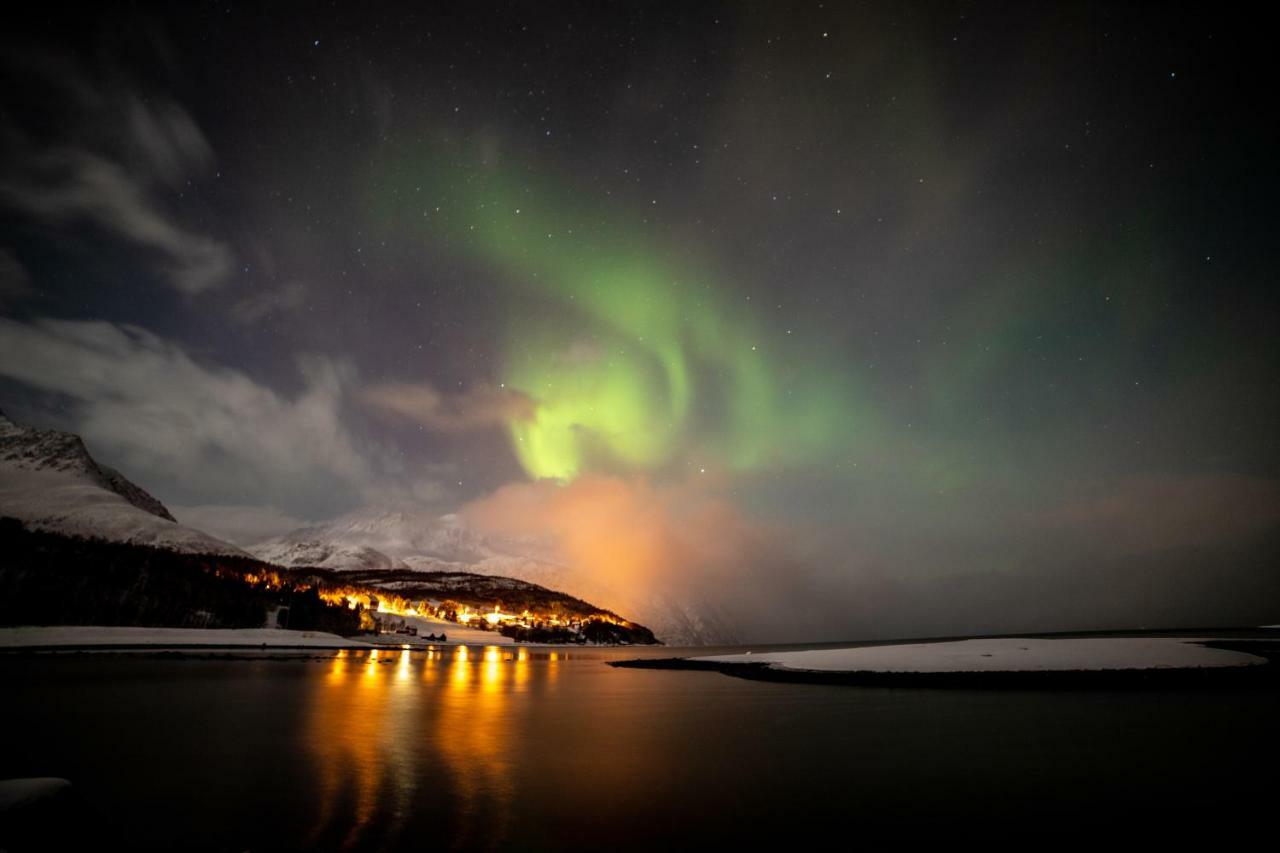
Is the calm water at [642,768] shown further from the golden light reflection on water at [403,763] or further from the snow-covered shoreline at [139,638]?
the snow-covered shoreline at [139,638]

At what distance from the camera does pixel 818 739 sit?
75.5 ft

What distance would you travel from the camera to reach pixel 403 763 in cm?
1888

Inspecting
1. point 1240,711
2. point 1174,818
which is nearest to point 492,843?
point 1174,818

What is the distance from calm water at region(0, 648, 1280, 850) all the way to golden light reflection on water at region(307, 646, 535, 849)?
94 mm

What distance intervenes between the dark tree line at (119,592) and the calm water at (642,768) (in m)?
120

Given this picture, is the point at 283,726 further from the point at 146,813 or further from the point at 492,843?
the point at 492,843

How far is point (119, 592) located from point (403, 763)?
168547mm

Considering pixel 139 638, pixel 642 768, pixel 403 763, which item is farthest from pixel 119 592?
pixel 642 768

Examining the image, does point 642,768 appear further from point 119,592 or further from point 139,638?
point 119,592

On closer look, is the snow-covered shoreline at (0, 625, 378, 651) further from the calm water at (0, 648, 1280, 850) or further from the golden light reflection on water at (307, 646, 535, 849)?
the golden light reflection on water at (307, 646, 535, 849)

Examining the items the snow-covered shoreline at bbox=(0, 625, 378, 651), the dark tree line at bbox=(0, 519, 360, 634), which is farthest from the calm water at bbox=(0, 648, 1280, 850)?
the dark tree line at bbox=(0, 519, 360, 634)

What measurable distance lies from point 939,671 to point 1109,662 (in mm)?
14728

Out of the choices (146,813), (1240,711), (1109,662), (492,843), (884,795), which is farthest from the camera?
(1109,662)

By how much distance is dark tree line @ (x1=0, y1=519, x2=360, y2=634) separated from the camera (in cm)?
12100
